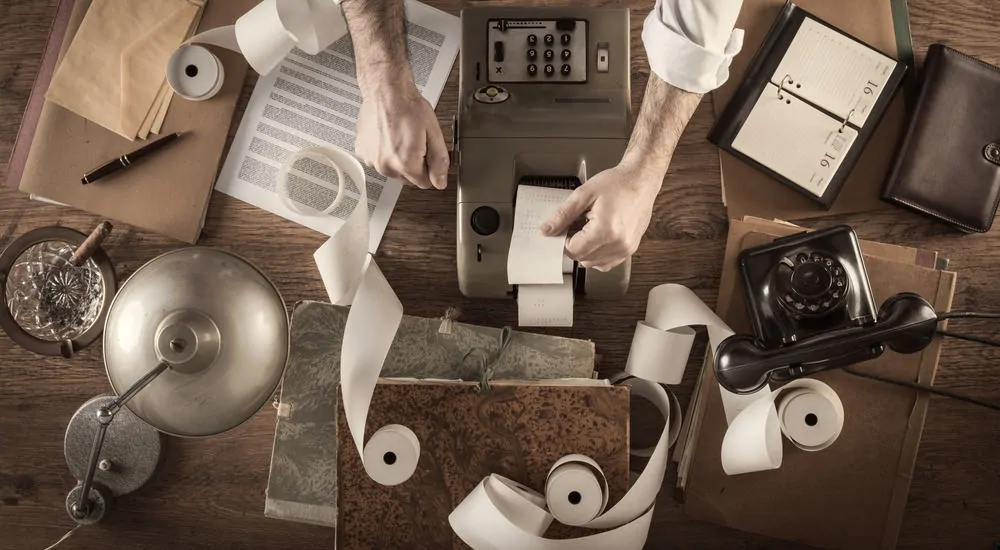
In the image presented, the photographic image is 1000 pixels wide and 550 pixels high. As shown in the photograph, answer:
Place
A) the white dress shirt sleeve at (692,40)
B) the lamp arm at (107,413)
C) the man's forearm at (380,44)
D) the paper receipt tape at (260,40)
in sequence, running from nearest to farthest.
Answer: the lamp arm at (107,413) → the white dress shirt sleeve at (692,40) → the man's forearm at (380,44) → the paper receipt tape at (260,40)

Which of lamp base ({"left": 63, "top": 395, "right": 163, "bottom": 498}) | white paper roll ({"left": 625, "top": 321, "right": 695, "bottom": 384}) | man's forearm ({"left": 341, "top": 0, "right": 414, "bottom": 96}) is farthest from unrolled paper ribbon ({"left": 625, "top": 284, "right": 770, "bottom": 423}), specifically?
lamp base ({"left": 63, "top": 395, "right": 163, "bottom": 498})

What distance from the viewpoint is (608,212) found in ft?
3.33

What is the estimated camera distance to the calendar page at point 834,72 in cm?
119

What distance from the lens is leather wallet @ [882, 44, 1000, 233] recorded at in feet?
3.87

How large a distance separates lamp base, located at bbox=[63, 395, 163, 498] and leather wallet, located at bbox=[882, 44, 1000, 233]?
1246mm

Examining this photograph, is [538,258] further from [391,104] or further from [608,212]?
[391,104]

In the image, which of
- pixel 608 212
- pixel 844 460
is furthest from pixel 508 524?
pixel 844 460

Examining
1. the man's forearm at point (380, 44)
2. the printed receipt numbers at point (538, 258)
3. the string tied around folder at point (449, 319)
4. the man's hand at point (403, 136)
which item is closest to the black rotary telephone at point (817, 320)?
the printed receipt numbers at point (538, 258)

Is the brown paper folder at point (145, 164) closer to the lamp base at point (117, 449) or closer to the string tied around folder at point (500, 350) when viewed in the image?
the lamp base at point (117, 449)

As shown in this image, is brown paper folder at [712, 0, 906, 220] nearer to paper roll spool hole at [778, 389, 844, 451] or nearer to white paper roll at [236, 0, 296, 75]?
paper roll spool hole at [778, 389, 844, 451]

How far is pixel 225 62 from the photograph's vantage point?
4.10 feet

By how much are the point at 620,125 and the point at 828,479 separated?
63 centimetres

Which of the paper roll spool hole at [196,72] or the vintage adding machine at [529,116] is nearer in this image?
the vintage adding machine at [529,116]

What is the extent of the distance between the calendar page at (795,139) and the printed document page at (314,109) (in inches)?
19.8
